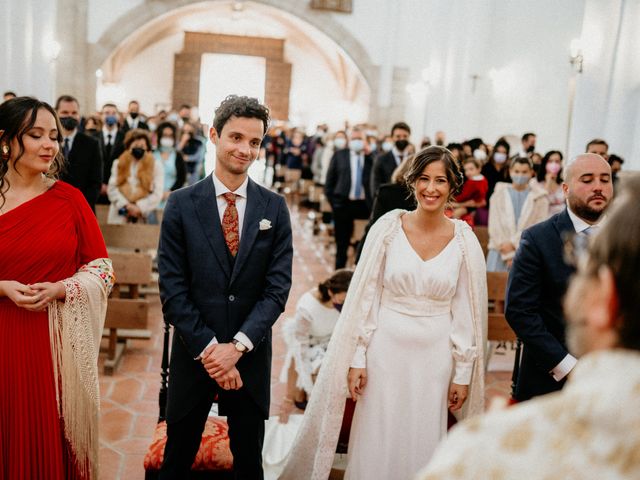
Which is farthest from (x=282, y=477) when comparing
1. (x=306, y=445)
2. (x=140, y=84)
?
(x=140, y=84)

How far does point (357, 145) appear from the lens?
9.85 metres

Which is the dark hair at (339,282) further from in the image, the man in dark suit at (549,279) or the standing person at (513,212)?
the standing person at (513,212)

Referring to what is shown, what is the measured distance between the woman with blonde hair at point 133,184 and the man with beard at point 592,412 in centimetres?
688

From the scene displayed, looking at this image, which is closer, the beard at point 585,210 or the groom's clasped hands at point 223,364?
the groom's clasped hands at point 223,364

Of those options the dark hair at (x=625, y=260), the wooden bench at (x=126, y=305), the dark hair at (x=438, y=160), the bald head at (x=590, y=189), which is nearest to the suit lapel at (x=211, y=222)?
the dark hair at (x=438, y=160)

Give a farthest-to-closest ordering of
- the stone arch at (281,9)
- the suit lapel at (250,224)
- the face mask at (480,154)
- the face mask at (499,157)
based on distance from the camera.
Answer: the stone arch at (281,9) < the face mask at (480,154) < the face mask at (499,157) < the suit lapel at (250,224)

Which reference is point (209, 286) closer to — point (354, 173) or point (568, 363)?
point (568, 363)

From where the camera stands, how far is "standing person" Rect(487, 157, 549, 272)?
276 inches

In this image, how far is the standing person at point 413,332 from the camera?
10.6 ft

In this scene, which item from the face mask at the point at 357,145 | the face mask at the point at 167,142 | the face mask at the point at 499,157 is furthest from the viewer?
the face mask at the point at 499,157

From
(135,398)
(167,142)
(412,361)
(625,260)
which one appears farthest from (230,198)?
(167,142)

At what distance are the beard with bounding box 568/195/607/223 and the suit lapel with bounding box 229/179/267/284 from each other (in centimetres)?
135

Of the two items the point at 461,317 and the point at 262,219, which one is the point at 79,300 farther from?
the point at 461,317

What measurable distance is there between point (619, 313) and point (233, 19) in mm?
28562
